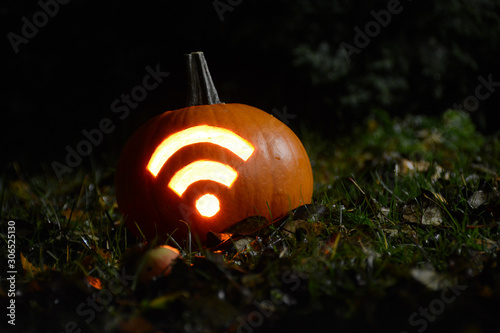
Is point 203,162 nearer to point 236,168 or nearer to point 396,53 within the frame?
point 236,168

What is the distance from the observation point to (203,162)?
1854 millimetres

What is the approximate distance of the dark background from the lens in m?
3.61

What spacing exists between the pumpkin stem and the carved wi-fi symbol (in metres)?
0.29

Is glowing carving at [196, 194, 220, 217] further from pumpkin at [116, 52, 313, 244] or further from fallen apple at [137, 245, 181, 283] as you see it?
fallen apple at [137, 245, 181, 283]

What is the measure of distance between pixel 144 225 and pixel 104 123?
7.25 feet

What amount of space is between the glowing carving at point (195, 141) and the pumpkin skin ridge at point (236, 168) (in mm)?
21

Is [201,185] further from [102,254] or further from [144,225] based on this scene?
[102,254]

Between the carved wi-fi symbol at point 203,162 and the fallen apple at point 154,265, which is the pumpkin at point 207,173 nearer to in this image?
the carved wi-fi symbol at point 203,162

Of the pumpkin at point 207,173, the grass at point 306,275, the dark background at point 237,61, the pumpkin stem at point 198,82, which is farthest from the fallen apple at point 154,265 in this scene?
the dark background at point 237,61

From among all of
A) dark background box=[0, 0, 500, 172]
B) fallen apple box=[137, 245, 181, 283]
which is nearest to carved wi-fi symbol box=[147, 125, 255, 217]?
fallen apple box=[137, 245, 181, 283]

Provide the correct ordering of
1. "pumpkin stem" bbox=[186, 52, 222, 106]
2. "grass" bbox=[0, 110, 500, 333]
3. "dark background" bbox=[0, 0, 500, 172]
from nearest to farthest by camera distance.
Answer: "grass" bbox=[0, 110, 500, 333], "pumpkin stem" bbox=[186, 52, 222, 106], "dark background" bbox=[0, 0, 500, 172]

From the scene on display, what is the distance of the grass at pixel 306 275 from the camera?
1.18 metres

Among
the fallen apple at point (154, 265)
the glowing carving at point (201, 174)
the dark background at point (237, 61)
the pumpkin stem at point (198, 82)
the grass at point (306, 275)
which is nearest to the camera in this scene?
the grass at point (306, 275)

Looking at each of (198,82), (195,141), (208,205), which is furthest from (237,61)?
(208,205)
